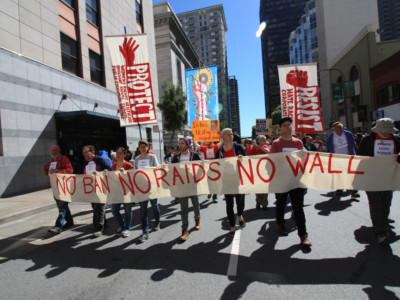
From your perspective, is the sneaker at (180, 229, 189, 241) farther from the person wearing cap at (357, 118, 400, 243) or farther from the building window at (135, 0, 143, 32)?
the building window at (135, 0, 143, 32)

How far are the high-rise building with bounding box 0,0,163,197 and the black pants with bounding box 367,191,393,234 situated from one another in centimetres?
1174

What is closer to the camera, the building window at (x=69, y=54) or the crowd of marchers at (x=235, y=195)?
the crowd of marchers at (x=235, y=195)

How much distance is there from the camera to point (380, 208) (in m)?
3.64

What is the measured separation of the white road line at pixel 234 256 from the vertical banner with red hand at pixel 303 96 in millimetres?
4921

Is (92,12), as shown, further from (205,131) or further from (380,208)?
(380,208)

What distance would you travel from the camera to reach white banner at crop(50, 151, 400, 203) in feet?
12.1

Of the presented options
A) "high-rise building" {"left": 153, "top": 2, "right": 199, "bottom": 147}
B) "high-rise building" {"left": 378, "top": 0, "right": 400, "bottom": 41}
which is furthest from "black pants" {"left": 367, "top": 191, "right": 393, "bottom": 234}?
"high-rise building" {"left": 378, "top": 0, "right": 400, "bottom": 41}

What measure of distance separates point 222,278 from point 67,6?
55.6 feet

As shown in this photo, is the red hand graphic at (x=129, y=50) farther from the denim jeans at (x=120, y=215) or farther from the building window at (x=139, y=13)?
the building window at (x=139, y=13)

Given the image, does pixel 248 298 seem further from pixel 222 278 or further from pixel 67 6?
pixel 67 6

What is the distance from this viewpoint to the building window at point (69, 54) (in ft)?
45.9

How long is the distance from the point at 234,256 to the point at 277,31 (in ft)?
525

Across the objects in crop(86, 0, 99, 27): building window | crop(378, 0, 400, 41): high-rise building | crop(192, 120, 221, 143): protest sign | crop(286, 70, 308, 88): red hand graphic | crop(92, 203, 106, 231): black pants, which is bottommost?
crop(92, 203, 106, 231): black pants

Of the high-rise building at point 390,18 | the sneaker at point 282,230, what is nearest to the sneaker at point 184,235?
the sneaker at point 282,230
